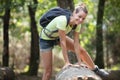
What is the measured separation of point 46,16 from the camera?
8711 millimetres

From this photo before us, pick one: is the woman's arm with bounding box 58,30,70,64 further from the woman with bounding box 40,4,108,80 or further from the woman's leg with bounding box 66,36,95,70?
the woman's leg with bounding box 66,36,95,70

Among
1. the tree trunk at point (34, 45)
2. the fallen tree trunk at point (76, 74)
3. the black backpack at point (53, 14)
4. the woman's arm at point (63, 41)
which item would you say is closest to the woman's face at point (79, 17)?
the black backpack at point (53, 14)

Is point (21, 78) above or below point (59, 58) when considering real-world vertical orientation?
above

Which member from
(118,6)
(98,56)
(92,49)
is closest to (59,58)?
(92,49)

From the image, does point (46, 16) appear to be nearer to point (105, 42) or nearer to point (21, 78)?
point (21, 78)

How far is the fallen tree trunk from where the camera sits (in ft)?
24.2

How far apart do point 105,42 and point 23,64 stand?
21.0 feet

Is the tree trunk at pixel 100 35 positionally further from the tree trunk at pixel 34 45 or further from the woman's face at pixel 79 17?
the woman's face at pixel 79 17

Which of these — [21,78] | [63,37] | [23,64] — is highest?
[63,37]

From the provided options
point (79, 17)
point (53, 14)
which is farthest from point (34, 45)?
point (79, 17)

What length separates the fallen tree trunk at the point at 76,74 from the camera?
7383mm

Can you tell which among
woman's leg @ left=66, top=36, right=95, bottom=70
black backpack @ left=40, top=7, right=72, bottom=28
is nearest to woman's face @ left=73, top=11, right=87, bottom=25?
black backpack @ left=40, top=7, right=72, bottom=28

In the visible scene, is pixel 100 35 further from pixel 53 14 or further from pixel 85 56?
pixel 53 14

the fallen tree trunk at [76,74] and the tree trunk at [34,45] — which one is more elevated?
the fallen tree trunk at [76,74]
